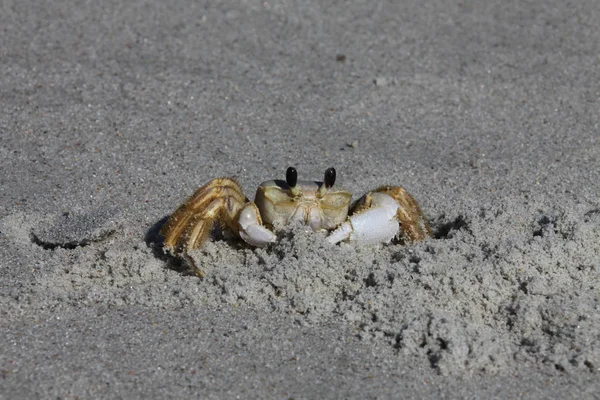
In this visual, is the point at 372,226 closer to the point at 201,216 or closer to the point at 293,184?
the point at 293,184

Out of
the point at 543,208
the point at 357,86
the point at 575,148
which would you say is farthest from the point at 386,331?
the point at 357,86

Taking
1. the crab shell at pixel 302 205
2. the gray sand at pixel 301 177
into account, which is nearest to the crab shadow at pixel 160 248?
the gray sand at pixel 301 177

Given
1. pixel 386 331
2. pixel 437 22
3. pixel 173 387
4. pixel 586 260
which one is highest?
pixel 437 22

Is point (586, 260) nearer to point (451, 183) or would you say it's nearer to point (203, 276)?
point (451, 183)

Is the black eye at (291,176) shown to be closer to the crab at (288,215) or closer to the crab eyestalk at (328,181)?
the crab at (288,215)

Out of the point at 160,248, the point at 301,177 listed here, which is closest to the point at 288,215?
the point at 160,248

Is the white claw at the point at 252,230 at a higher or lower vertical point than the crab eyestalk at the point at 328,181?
lower

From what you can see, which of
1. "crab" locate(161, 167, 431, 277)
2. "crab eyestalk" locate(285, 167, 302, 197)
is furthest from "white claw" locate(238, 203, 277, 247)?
"crab eyestalk" locate(285, 167, 302, 197)
